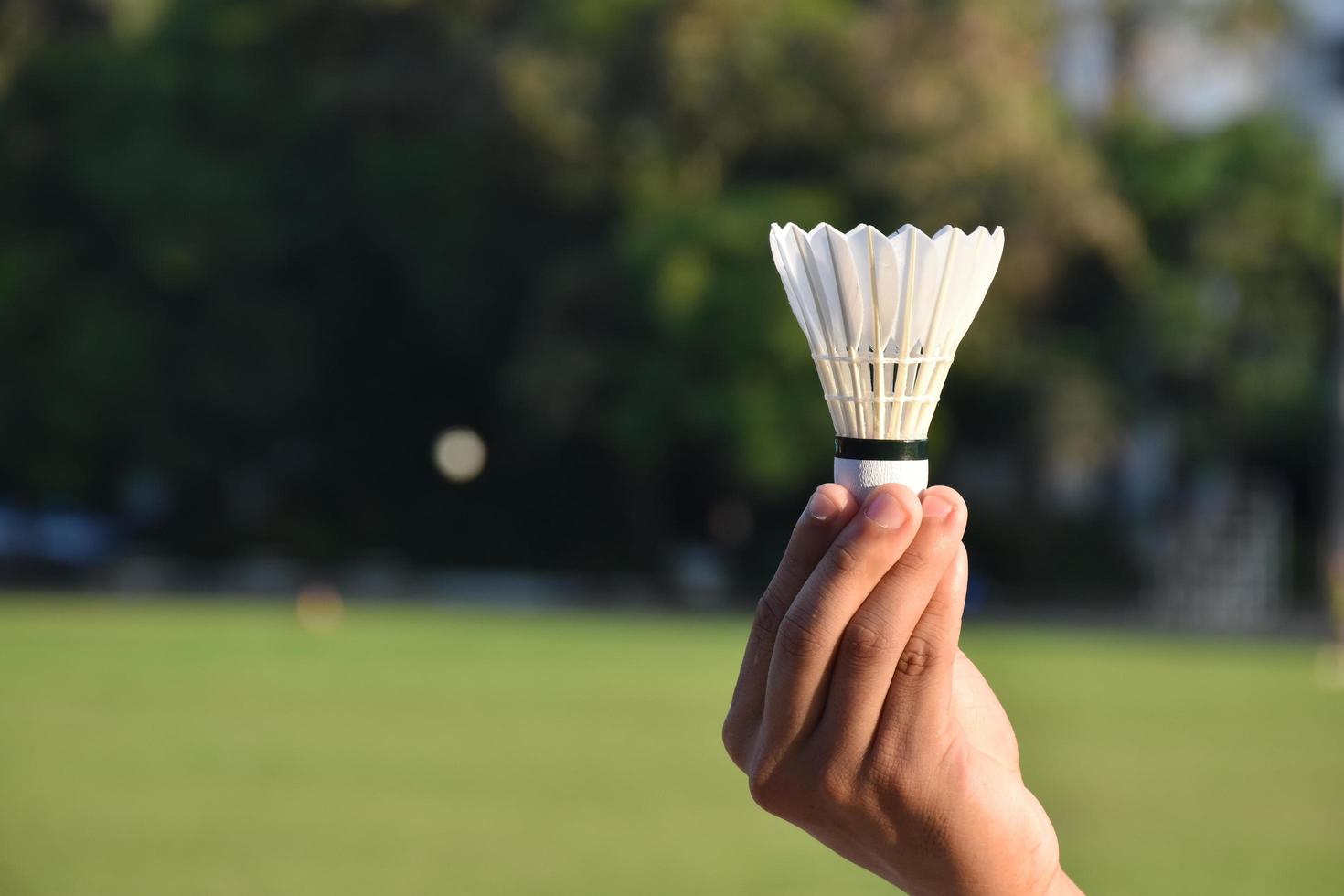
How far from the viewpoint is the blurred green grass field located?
10.7 m

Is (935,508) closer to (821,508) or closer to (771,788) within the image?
(821,508)

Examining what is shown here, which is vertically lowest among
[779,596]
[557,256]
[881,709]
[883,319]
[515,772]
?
[515,772]

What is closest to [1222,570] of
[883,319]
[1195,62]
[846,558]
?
[1195,62]

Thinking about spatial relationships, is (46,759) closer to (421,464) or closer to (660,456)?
(660,456)

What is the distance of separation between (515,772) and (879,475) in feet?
41.3

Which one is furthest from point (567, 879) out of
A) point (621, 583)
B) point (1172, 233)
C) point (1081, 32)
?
point (1081, 32)

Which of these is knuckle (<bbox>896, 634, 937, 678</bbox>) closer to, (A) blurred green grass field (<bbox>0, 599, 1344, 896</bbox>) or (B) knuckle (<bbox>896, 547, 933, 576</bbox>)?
(B) knuckle (<bbox>896, 547, 933, 576</bbox>)

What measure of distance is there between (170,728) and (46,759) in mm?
2044

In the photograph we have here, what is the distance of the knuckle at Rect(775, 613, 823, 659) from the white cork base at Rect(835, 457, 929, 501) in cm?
18

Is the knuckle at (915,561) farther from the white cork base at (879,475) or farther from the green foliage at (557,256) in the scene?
the green foliage at (557,256)

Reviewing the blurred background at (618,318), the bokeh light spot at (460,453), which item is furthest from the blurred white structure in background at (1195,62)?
the bokeh light spot at (460,453)

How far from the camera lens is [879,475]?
1983mm

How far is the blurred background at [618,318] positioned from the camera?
33.1 metres

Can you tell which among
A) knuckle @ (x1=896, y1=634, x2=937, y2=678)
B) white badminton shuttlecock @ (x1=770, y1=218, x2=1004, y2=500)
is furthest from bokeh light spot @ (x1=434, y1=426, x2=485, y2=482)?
knuckle @ (x1=896, y1=634, x2=937, y2=678)
